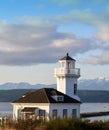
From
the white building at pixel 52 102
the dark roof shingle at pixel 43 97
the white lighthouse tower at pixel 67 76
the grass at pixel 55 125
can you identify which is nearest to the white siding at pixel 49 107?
the white building at pixel 52 102

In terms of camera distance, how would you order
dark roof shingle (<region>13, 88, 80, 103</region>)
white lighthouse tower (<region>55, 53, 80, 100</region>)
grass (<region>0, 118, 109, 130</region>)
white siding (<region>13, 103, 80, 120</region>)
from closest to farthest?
1. grass (<region>0, 118, 109, 130</region>)
2. white siding (<region>13, 103, 80, 120</region>)
3. dark roof shingle (<region>13, 88, 80, 103</region>)
4. white lighthouse tower (<region>55, 53, 80, 100</region>)

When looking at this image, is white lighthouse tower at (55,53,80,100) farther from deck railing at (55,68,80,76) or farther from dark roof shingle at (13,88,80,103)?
dark roof shingle at (13,88,80,103)

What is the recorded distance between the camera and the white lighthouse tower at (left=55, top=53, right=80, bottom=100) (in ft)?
150

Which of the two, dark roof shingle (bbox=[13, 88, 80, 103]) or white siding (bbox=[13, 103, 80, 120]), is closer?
white siding (bbox=[13, 103, 80, 120])

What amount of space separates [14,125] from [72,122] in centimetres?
368

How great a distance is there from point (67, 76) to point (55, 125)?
20.1m

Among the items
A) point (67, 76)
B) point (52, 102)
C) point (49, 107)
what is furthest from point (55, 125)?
point (67, 76)

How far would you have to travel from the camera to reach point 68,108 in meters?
41.8

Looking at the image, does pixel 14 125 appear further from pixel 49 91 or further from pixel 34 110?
pixel 49 91

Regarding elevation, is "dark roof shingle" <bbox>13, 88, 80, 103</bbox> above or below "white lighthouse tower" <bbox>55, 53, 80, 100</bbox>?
below

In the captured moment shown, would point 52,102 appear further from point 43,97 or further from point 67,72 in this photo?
point 67,72

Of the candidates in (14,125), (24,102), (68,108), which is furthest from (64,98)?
(14,125)

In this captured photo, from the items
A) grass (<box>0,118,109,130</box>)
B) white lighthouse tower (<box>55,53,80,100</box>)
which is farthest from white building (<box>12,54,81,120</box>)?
grass (<box>0,118,109,130</box>)

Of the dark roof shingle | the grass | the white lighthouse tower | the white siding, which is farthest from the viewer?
the white lighthouse tower
